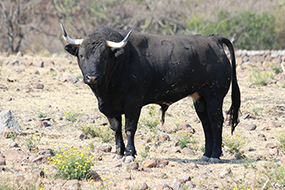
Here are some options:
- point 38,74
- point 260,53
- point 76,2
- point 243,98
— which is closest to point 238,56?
point 260,53

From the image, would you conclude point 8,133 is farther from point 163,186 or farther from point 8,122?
point 163,186

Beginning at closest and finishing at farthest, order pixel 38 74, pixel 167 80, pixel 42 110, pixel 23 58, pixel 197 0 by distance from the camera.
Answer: pixel 167 80
pixel 42 110
pixel 38 74
pixel 23 58
pixel 197 0

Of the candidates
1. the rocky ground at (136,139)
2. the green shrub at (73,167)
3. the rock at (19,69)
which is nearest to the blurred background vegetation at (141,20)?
the rocky ground at (136,139)

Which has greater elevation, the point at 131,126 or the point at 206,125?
the point at 131,126

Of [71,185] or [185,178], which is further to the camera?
[185,178]

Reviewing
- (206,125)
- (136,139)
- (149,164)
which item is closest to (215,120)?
(206,125)

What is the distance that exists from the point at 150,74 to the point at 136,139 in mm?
1909

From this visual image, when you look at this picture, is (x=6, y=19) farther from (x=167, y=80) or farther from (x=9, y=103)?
(x=167, y=80)

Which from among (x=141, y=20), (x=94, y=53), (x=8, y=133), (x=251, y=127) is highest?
(x=94, y=53)

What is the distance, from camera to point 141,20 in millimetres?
22859

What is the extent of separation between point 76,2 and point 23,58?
10.1 metres

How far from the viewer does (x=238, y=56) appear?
49.2 ft

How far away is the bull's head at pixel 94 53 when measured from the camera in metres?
5.20

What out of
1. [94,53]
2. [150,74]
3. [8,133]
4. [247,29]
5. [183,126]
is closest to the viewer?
[94,53]
